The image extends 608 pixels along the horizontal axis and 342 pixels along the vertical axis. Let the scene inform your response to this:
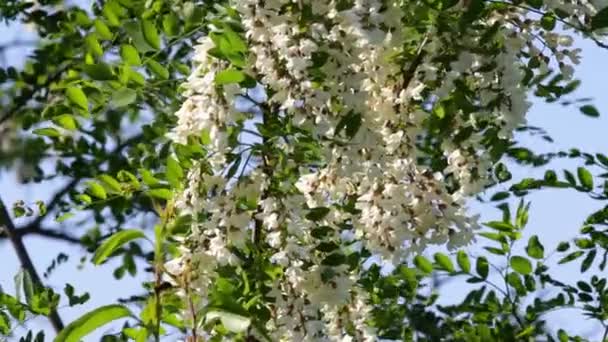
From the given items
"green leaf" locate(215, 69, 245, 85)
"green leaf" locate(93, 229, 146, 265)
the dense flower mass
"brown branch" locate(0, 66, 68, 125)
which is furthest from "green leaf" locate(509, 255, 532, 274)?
"brown branch" locate(0, 66, 68, 125)

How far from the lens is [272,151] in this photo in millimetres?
2184

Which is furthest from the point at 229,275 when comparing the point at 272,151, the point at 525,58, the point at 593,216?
the point at 593,216

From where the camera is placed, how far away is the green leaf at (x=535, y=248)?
3.05 m

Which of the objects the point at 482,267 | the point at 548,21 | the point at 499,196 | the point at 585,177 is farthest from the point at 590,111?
the point at 548,21

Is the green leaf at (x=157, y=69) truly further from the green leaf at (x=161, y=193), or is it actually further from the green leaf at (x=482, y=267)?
the green leaf at (x=482, y=267)

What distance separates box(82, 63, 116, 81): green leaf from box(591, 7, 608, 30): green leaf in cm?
76

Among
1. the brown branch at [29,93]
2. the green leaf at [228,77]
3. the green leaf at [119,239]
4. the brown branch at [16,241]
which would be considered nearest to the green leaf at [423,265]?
the green leaf at [228,77]

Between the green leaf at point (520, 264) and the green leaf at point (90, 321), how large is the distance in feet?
5.52

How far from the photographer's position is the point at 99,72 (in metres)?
2.30

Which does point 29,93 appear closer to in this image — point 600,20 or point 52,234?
point 52,234

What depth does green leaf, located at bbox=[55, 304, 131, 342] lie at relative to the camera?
136 centimetres

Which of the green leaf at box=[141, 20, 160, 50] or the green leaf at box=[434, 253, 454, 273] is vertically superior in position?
the green leaf at box=[141, 20, 160, 50]

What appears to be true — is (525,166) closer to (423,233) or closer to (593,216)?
(593,216)

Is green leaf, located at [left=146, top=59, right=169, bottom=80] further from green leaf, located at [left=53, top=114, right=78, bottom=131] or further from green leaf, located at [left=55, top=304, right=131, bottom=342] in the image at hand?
green leaf, located at [left=55, top=304, right=131, bottom=342]
